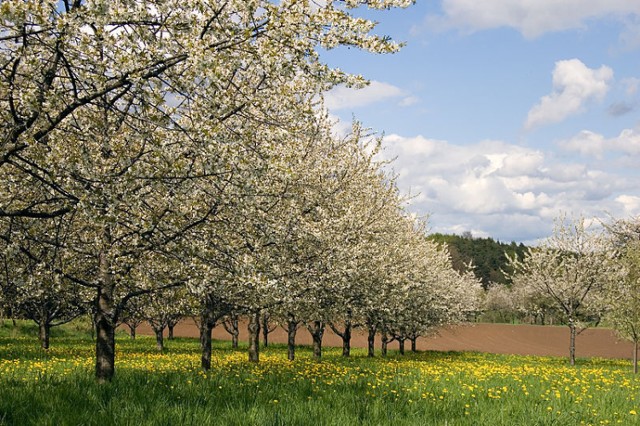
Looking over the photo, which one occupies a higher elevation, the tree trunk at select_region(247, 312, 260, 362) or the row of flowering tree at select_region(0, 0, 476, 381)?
the row of flowering tree at select_region(0, 0, 476, 381)

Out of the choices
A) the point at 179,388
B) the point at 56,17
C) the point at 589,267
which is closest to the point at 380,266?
the point at 179,388

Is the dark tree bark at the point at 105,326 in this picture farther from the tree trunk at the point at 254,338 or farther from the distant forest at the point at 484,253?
the distant forest at the point at 484,253

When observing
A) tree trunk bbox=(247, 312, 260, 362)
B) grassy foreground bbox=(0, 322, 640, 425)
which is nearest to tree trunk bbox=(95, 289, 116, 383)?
grassy foreground bbox=(0, 322, 640, 425)

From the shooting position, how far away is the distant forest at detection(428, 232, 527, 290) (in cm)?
14412

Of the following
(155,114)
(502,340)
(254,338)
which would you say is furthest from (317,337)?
(502,340)

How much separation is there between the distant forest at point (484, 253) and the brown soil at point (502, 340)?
6256cm

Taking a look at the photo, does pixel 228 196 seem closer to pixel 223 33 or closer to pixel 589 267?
pixel 223 33

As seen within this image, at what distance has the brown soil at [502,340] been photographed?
166 feet

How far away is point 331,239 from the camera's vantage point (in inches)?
672

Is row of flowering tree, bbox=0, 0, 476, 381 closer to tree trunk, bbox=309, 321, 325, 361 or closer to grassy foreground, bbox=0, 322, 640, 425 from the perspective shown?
grassy foreground, bbox=0, 322, 640, 425

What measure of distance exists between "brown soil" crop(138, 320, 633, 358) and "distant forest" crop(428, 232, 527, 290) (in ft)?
205

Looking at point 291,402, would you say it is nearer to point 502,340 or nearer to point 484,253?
point 502,340

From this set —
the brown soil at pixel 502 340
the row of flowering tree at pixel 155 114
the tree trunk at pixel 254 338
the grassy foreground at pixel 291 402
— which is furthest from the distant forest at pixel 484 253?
the row of flowering tree at pixel 155 114

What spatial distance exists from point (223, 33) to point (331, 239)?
1100cm
